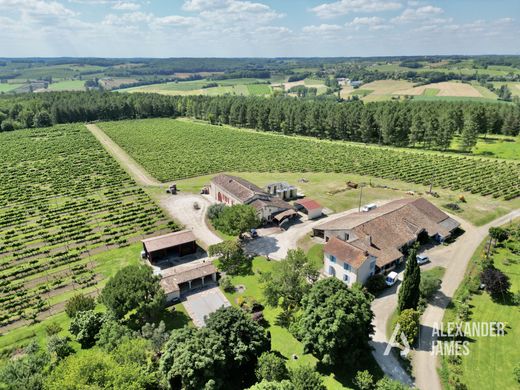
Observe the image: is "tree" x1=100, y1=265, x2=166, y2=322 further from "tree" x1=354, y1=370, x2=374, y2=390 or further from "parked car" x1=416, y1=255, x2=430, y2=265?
"parked car" x1=416, y1=255, x2=430, y2=265

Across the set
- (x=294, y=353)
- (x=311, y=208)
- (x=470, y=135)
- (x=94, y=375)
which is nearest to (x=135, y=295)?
(x=94, y=375)

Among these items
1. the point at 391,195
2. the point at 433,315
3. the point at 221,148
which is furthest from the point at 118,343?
the point at 221,148

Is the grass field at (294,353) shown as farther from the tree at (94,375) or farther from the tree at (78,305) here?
the tree at (78,305)

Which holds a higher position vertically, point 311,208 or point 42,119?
point 42,119

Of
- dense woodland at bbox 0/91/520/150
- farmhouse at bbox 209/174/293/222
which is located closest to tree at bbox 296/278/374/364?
farmhouse at bbox 209/174/293/222

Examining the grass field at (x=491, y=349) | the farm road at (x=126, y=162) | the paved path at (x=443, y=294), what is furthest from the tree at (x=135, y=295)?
the farm road at (x=126, y=162)

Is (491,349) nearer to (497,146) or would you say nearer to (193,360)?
(193,360)

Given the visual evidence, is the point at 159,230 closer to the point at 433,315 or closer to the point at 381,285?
the point at 381,285
